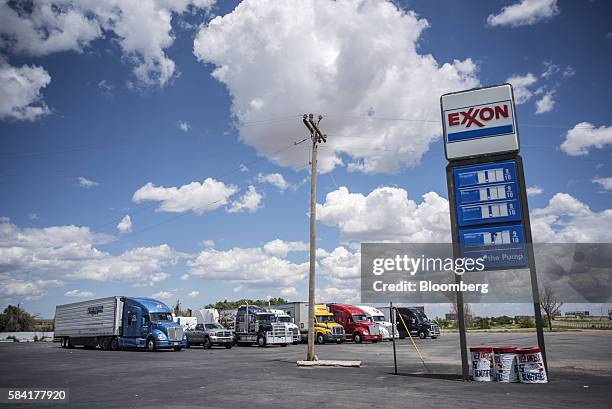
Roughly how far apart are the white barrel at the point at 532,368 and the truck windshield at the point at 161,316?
75.8 ft

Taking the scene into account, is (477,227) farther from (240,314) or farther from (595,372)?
(240,314)

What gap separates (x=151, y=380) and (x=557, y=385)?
11.1 meters

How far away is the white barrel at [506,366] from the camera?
12883 mm

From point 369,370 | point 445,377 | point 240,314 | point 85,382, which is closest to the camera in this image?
point 85,382

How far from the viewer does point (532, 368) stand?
41.4 ft

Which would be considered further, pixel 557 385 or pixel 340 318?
pixel 340 318

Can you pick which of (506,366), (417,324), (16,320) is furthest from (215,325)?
(16,320)

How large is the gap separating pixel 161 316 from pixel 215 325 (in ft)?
19.9

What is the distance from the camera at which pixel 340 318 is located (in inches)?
1599

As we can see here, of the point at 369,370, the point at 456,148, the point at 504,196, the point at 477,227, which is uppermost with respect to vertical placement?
the point at 456,148

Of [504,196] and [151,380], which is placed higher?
[504,196]

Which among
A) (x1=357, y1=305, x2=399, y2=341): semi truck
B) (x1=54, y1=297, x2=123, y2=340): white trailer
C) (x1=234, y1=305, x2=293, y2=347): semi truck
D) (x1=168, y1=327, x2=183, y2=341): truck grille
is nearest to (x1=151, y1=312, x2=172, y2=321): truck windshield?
(x1=168, y1=327, x2=183, y2=341): truck grille

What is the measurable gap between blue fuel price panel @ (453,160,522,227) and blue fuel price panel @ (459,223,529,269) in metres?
0.29

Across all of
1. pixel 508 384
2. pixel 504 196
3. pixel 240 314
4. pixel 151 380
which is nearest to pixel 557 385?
pixel 508 384
